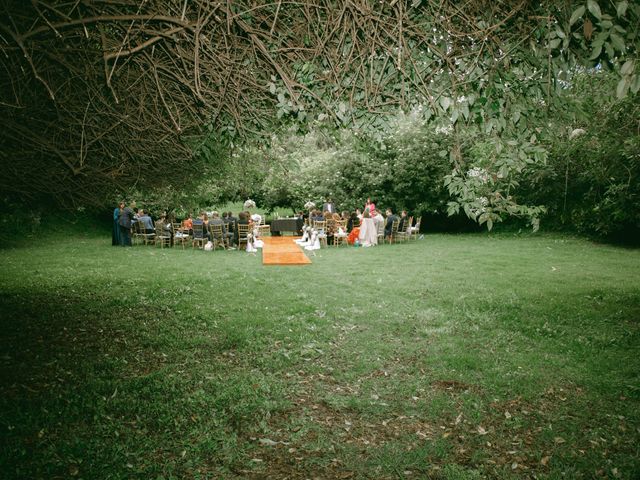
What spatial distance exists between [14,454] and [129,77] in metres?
3.52

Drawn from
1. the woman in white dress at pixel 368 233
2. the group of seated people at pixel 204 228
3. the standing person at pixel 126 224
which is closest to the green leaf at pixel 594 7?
the group of seated people at pixel 204 228

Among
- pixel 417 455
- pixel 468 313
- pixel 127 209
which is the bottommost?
pixel 417 455

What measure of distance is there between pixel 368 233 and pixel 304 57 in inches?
642

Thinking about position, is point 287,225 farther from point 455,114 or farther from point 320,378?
point 455,114

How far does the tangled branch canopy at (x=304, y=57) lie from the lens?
282cm

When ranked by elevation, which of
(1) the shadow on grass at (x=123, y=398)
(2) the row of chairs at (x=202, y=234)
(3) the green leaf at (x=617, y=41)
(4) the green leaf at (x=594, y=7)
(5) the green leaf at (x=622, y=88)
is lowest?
(1) the shadow on grass at (x=123, y=398)

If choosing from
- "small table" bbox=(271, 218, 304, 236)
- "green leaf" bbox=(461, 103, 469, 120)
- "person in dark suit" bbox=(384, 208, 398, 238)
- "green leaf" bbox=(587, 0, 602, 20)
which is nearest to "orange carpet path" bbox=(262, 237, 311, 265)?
"person in dark suit" bbox=(384, 208, 398, 238)

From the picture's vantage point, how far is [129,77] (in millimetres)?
3885

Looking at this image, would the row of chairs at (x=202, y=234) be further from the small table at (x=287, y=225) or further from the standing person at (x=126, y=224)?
the small table at (x=287, y=225)

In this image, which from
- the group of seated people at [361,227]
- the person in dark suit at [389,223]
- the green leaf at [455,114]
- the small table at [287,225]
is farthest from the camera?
the small table at [287,225]

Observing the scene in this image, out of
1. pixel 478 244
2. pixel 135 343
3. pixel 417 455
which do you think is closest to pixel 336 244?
pixel 478 244

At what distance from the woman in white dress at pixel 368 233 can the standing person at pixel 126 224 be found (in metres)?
10.5

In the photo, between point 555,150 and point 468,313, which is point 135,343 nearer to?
point 468,313

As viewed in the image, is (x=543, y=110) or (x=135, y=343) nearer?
(x=543, y=110)
